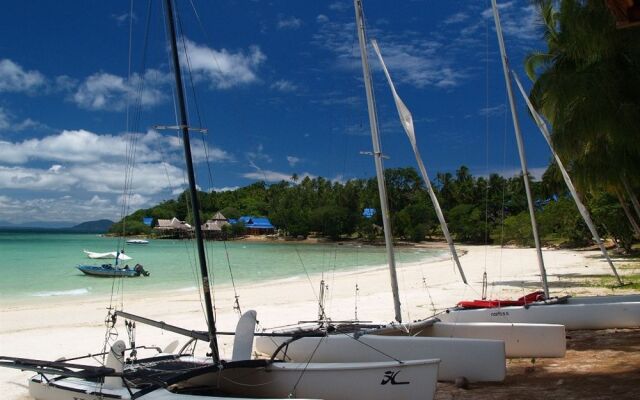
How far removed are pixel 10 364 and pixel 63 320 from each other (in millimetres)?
13007

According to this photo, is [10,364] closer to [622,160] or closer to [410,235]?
[622,160]

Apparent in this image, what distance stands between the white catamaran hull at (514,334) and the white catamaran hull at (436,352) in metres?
1.04

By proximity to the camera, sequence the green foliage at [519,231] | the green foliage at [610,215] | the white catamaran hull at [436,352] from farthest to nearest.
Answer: the green foliage at [519,231], the green foliage at [610,215], the white catamaran hull at [436,352]

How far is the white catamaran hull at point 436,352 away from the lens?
830cm

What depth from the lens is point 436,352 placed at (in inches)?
335

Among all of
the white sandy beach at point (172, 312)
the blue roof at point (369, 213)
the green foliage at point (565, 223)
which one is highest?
the blue roof at point (369, 213)

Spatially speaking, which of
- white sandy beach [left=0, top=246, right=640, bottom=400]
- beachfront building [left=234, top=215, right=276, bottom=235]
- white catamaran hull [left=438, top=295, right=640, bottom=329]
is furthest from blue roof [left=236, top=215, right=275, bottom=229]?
white catamaran hull [left=438, top=295, right=640, bottom=329]

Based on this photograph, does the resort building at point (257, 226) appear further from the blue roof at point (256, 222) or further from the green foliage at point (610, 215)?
the green foliage at point (610, 215)

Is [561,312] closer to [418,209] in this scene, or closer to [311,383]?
[311,383]

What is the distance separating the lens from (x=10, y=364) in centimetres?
740

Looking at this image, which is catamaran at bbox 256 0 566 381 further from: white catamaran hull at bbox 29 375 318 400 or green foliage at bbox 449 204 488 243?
green foliage at bbox 449 204 488 243

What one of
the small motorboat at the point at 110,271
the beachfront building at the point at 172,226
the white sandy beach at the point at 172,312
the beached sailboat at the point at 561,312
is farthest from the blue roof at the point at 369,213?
the beached sailboat at the point at 561,312

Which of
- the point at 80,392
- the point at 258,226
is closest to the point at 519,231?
the point at 80,392

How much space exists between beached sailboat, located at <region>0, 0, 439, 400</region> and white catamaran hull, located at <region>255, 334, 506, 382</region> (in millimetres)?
1037
